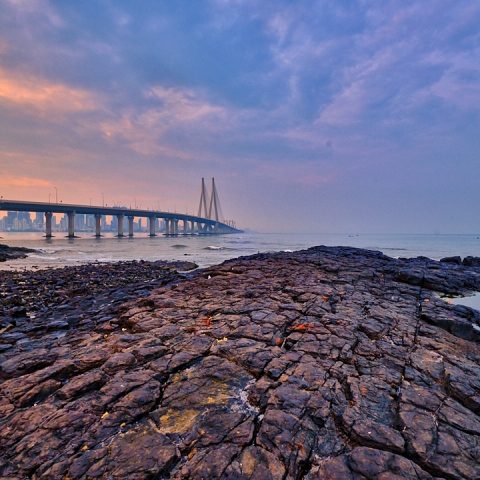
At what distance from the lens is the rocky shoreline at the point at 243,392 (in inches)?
136

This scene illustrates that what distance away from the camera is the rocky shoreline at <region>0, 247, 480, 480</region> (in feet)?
11.4

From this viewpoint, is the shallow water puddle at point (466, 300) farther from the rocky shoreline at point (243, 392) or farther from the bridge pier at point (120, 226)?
the bridge pier at point (120, 226)

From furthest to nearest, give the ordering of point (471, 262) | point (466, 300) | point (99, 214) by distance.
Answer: point (99, 214)
point (471, 262)
point (466, 300)

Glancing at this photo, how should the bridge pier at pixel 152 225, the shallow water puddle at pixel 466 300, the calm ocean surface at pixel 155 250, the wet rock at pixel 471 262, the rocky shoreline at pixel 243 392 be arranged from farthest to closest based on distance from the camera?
the bridge pier at pixel 152 225, the calm ocean surface at pixel 155 250, the wet rock at pixel 471 262, the shallow water puddle at pixel 466 300, the rocky shoreline at pixel 243 392

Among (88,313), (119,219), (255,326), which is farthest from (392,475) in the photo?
(119,219)

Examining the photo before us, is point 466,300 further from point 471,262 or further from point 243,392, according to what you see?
point 471,262

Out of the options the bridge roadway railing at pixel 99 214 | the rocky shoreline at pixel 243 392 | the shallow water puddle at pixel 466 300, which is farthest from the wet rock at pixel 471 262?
the bridge roadway railing at pixel 99 214

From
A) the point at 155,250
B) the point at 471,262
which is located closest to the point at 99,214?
the point at 155,250

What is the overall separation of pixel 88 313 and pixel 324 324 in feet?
26.7

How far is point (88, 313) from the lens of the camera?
10.1 metres

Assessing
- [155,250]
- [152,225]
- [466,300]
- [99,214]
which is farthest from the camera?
[152,225]

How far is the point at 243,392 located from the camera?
15.8ft

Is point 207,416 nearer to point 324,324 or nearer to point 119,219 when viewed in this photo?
point 324,324

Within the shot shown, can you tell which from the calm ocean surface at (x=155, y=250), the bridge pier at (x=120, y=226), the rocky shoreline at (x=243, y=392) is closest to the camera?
the rocky shoreline at (x=243, y=392)
